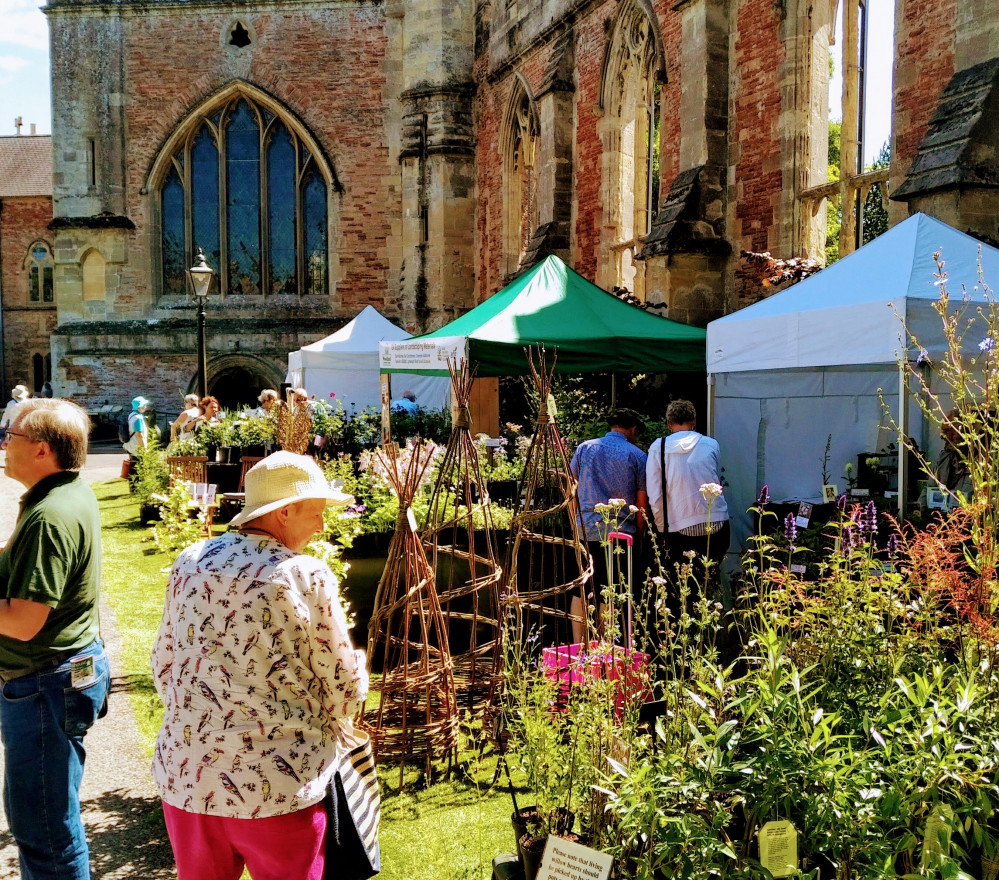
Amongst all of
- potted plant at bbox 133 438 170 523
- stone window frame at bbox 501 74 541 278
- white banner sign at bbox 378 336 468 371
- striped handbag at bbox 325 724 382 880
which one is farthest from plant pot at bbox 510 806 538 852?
stone window frame at bbox 501 74 541 278

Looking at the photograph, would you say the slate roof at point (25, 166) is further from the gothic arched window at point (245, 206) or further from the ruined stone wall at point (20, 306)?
the gothic arched window at point (245, 206)

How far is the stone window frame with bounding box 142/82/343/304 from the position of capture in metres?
21.6

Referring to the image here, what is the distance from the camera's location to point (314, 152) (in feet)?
71.1

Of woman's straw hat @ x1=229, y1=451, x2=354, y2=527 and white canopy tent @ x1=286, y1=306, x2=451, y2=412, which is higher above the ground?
white canopy tent @ x1=286, y1=306, x2=451, y2=412

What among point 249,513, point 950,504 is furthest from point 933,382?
point 249,513

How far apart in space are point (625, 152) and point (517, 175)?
4.10 m

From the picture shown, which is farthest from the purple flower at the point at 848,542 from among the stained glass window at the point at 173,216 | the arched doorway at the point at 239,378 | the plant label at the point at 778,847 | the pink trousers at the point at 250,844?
the stained glass window at the point at 173,216

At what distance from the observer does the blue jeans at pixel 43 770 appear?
2.78m

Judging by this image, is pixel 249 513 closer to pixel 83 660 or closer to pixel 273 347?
pixel 83 660

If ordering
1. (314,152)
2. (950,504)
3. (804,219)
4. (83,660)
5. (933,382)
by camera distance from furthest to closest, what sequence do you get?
(314,152) < (804,219) < (933,382) < (950,504) < (83,660)

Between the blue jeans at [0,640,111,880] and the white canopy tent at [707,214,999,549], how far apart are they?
3.96 meters

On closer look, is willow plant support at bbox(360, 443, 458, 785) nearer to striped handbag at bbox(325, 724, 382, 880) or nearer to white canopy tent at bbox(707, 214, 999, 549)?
striped handbag at bbox(325, 724, 382, 880)

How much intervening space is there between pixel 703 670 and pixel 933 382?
3729 mm

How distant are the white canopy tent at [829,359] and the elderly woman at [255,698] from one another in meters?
3.46
